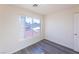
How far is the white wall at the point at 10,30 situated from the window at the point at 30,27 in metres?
0.42

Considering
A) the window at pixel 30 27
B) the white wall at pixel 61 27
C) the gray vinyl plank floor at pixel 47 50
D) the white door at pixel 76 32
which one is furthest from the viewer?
the window at pixel 30 27

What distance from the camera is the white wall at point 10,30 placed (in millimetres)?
3377

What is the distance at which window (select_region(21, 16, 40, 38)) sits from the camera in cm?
490

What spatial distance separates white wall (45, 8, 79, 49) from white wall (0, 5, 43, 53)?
73.8 inches

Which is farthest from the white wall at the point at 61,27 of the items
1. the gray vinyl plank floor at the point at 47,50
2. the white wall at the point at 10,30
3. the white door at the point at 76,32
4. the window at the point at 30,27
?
the white wall at the point at 10,30

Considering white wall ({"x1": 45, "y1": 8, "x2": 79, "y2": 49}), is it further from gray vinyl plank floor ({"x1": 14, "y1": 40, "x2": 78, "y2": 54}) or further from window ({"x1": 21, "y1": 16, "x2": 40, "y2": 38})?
window ({"x1": 21, "y1": 16, "x2": 40, "y2": 38})

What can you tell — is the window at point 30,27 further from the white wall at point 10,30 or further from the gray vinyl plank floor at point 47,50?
the gray vinyl plank floor at point 47,50

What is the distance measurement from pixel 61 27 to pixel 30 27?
1683mm

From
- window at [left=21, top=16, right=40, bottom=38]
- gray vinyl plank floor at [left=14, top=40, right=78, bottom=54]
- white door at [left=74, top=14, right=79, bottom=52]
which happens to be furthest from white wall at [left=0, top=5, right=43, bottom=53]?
white door at [left=74, top=14, right=79, bottom=52]

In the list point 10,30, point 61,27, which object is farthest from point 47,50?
point 10,30

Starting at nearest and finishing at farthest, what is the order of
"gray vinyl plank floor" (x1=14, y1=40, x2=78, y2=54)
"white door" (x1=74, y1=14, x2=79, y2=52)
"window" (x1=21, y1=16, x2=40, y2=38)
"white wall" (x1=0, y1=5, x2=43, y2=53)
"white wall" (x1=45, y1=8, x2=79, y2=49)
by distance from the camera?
"white wall" (x1=0, y1=5, x2=43, y2=53) → "white door" (x1=74, y1=14, x2=79, y2=52) → "gray vinyl plank floor" (x1=14, y1=40, x2=78, y2=54) → "white wall" (x1=45, y1=8, x2=79, y2=49) → "window" (x1=21, y1=16, x2=40, y2=38)

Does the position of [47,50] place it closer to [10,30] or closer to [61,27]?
[61,27]
